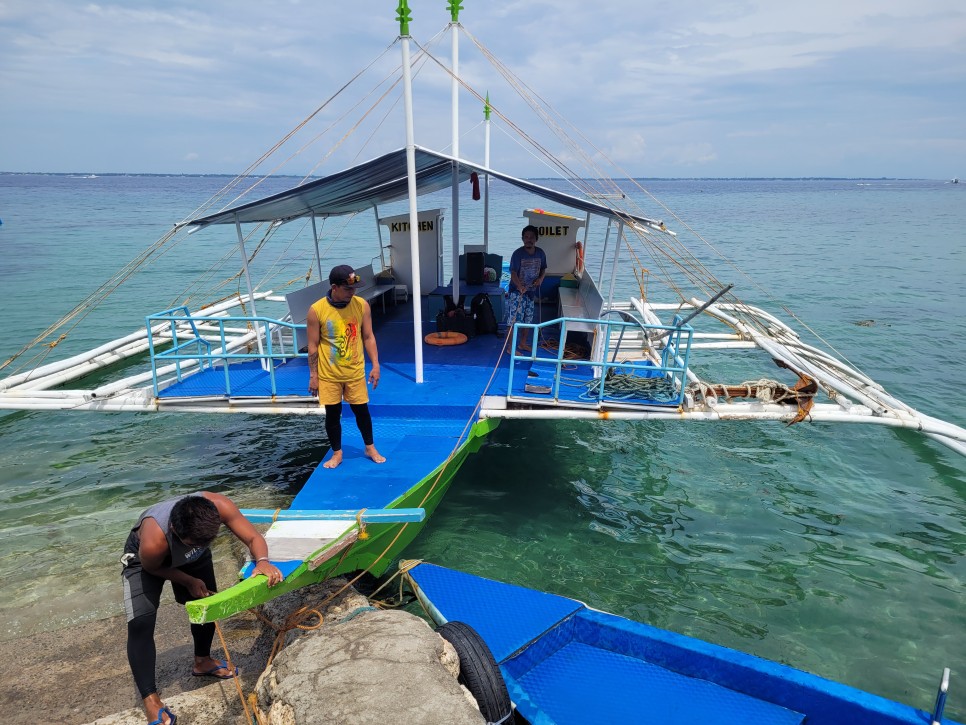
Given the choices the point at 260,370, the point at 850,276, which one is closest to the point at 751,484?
→ the point at 260,370

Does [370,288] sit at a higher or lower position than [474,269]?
lower

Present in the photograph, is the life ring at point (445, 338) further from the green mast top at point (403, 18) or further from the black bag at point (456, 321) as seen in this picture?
the green mast top at point (403, 18)

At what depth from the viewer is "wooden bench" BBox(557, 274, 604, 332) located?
9852mm

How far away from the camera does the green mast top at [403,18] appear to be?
6954 millimetres

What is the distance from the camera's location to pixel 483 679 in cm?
423

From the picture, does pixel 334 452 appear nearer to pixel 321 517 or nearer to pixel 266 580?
pixel 321 517

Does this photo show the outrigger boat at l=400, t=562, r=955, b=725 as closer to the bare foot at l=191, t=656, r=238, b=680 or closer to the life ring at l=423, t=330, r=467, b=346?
the bare foot at l=191, t=656, r=238, b=680

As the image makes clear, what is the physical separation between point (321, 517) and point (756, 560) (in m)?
5.33

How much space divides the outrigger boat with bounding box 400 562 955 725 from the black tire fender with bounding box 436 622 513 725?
1.16 feet

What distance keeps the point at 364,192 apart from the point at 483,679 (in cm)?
847

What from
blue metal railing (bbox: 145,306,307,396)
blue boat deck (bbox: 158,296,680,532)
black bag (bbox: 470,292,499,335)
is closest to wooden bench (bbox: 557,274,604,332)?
blue boat deck (bbox: 158,296,680,532)

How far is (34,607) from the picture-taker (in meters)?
6.24

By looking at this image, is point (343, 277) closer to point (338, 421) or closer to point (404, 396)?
point (338, 421)

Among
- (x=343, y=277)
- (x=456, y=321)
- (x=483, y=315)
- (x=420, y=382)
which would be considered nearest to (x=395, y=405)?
(x=420, y=382)
